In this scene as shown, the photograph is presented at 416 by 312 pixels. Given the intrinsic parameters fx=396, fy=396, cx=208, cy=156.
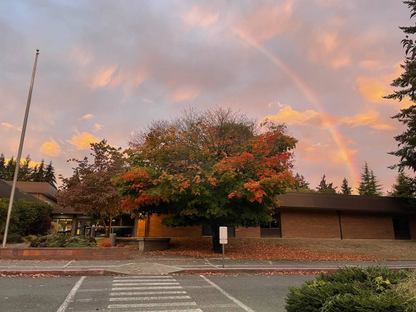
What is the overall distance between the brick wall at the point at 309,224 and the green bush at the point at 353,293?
3077cm

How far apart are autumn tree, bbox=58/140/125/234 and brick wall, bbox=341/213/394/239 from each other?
21616 millimetres

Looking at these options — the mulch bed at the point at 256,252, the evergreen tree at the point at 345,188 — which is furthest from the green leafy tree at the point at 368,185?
the mulch bed at the point at 256,252

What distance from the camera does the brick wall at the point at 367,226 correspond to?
37.9m

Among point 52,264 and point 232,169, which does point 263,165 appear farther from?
point 52,264

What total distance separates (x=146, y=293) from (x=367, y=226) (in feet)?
108

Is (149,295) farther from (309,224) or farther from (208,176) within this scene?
(309,224)

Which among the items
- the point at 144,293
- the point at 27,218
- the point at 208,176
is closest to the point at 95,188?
the point at 27,218

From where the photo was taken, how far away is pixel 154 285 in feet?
40.3

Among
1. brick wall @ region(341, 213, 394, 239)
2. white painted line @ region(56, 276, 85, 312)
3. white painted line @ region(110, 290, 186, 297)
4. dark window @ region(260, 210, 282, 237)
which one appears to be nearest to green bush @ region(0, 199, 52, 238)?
white painted line @ region(56, 276, 85, 312)

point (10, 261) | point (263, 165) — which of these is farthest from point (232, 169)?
point (10, 261)

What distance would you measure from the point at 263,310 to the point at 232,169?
Answer: 1171 centimetres

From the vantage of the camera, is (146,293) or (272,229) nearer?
(146,293)

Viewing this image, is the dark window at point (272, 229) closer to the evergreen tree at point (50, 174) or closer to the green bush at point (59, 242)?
the green bush at point (59, 242)

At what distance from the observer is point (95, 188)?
96.0 feet
